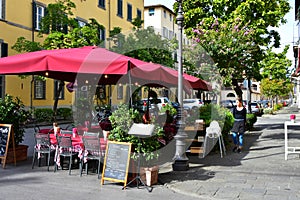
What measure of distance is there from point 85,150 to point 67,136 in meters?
0.59

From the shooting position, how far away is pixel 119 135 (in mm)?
7090

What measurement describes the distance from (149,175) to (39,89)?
18242 millimetres

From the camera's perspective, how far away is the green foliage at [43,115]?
2127 cm

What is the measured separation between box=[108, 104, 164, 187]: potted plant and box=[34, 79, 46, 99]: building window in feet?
56.3

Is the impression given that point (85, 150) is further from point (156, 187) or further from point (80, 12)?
point (80, 12)

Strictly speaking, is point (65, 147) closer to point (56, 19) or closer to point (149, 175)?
point (149, 175)

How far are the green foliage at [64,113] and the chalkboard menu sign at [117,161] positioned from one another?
56.6 ft

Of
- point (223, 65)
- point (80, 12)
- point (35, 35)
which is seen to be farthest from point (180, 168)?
point (80, 12)

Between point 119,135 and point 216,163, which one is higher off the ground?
point 119,135

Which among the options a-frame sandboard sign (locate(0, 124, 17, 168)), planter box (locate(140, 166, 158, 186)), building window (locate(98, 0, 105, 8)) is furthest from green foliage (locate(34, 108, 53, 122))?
planter box (locate(140, 166, 158, 186))

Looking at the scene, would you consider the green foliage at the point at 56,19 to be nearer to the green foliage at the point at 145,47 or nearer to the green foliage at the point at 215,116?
the green foliage at the point at 145,47

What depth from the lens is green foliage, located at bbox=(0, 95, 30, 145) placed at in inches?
352

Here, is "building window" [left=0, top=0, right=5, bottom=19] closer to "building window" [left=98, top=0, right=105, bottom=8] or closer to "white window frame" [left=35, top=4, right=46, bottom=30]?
"white window frame" [left=35, top=4, right=46, bottom=30]

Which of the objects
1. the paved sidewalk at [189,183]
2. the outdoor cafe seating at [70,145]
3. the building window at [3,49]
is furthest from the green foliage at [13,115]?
the building window at [3,49]
